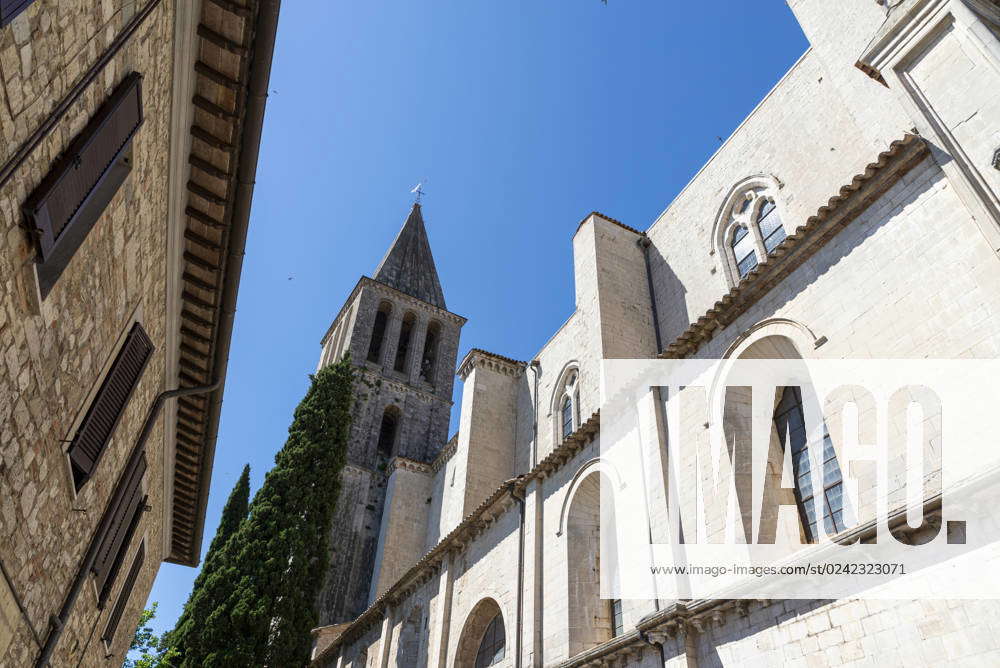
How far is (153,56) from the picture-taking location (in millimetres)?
4332

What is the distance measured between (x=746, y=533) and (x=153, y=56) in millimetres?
6844

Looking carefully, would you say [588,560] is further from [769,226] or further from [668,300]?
[769,226]

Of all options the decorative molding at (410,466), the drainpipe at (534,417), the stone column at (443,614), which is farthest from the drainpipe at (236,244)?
the decorative molding at (410,466)

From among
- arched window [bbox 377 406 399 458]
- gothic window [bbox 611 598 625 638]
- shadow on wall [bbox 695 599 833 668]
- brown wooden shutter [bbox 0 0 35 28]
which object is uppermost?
arched window [bbox 377 406 399 458]

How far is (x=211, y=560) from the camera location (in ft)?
50.6

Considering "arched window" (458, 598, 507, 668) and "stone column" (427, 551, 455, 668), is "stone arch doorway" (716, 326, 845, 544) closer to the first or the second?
"arched window" (458, 598, 507, 668)

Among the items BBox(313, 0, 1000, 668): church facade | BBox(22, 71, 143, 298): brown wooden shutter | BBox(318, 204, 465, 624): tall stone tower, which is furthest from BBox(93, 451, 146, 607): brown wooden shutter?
BBox(318, 204, 465, 624): tall stone tower

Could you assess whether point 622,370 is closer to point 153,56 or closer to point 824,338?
point 824,338

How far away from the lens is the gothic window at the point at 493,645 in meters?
11.3

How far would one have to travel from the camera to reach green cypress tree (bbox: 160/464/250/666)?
13977mm

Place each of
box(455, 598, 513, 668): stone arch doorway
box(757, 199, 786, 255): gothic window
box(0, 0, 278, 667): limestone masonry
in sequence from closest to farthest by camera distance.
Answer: box(0, 0, 278, 667): limestone masonry
box(757, 199, 786, 255): gothic window
box(455, 598, 513, 668): stone arch doorway

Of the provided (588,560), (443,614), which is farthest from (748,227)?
(443,614)

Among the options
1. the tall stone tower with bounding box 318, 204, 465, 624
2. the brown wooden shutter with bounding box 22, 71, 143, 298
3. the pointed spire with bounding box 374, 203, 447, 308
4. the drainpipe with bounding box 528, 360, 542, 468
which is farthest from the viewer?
the pointed spire with bounding box 374, 203, 447, 308

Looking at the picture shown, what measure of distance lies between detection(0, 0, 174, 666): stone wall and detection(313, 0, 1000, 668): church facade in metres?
5.50
